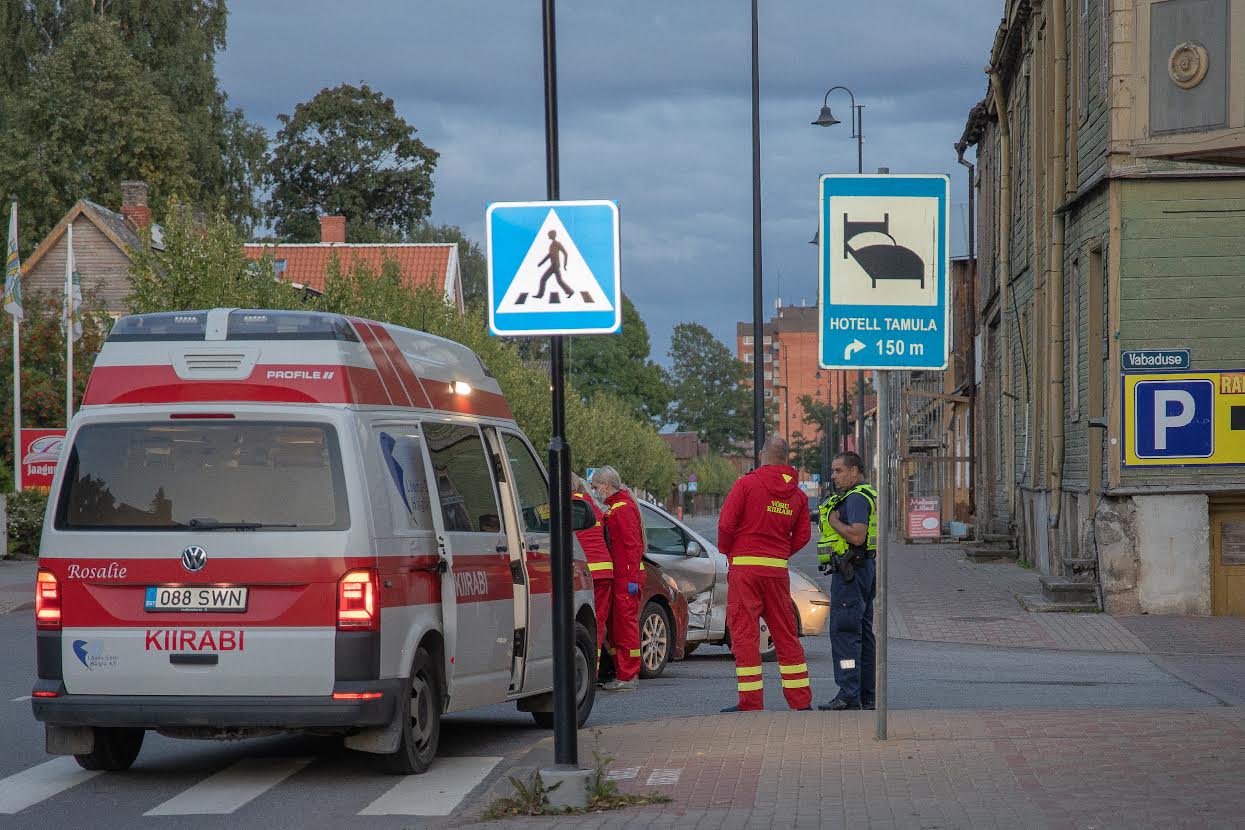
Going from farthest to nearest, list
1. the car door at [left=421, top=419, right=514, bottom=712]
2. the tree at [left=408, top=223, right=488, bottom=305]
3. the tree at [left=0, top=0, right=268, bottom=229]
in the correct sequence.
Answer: the tree at [left=408, top=223, right=488, bottom=305], the tree at [left=0, top=0, right=268, bottom=229], the car door at [left=421, top=419, right=514, bottom=712]

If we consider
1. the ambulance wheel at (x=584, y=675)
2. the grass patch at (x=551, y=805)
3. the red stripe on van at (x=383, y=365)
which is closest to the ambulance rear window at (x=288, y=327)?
the red stripe on van at (x=383, y=365)

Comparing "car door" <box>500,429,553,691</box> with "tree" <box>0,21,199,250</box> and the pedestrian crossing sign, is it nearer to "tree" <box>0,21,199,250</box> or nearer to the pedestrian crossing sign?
the pedestrian crossing sign

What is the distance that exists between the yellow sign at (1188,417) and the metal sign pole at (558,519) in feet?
48.0

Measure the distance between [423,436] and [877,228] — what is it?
2723 millimetres

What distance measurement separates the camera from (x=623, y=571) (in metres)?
13.4

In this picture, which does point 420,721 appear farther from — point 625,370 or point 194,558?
point 625,370

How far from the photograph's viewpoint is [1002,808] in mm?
7301

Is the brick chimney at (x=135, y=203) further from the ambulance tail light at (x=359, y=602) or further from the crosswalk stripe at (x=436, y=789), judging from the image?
the ambulance tail light at (x=359, y=602)

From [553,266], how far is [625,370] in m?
96.0

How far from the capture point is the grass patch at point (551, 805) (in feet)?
25.0

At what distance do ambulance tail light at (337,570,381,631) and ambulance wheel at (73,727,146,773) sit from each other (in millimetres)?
1678

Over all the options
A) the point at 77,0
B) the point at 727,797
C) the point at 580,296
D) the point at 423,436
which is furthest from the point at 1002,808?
the point at 77,0

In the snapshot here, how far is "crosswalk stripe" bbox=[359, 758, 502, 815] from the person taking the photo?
26.6 feet

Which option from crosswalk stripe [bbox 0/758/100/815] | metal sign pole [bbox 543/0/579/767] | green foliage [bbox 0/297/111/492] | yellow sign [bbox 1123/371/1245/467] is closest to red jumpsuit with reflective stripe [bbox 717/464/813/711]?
metal sign pole [bbox 543/0/579/767]
